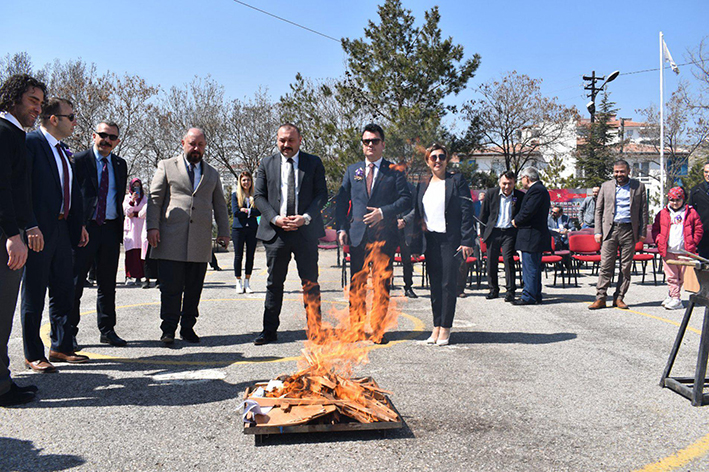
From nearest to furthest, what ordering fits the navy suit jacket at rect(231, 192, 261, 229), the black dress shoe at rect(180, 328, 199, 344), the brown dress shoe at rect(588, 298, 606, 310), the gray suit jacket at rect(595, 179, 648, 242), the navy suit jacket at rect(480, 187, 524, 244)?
1. the black dress shoe at rect(180, 328, 199, 344)
2. the gray suit jacket at rect(595, 179, 648, 242)
3. the brown dress shoe at rect(588, 298, 606, 310)
4. the navy suit jacket at rect(480, 187, 524, 244)
5. the navy suit jacket at rect(231, 192, 261, 229)

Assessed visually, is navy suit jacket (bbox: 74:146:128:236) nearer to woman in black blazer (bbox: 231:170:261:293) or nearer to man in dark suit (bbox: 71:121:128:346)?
man in dark suit (bbox: 71:121:128:346)

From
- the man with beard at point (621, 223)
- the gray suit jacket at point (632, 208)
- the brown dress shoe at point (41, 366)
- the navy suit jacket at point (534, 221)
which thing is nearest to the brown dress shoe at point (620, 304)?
the man with beard at point (621, 223)

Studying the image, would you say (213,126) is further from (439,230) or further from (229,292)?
(439,230)

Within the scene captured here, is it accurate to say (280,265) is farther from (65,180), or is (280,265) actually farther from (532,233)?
(532,233)

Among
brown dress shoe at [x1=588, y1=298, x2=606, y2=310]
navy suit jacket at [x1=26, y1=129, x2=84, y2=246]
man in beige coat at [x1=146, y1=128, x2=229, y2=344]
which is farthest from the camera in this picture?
brown dress shoe at [x1=588, y1=298, x2=606, y2=310]

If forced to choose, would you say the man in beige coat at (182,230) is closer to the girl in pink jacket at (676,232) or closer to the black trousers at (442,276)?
the black trousers at (442,276)

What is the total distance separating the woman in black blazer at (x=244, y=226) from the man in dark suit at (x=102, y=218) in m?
3.95

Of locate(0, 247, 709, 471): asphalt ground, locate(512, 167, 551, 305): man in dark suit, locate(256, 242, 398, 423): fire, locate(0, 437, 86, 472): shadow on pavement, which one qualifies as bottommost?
locate(0, 437, 86, 472): shadow on pavement

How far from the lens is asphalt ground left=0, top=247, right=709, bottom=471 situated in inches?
121

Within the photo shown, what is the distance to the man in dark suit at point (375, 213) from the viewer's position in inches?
242

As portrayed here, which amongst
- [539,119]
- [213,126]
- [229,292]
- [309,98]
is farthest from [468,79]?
[229,292]

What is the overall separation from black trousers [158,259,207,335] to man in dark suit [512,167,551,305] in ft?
17.6

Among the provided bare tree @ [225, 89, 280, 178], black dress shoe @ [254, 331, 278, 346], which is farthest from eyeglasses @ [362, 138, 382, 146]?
bare tree @ [225, 89, 280, 178]

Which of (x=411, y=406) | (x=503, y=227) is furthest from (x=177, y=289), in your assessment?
(x=503, y=227)
